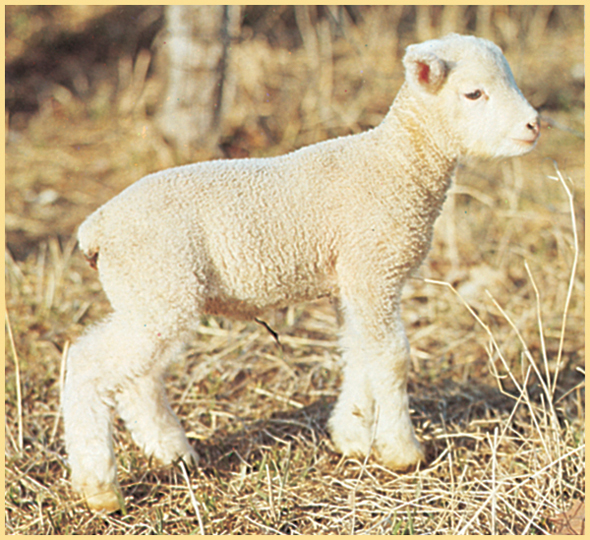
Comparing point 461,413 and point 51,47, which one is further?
point 51,47

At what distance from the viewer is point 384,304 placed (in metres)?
2.88

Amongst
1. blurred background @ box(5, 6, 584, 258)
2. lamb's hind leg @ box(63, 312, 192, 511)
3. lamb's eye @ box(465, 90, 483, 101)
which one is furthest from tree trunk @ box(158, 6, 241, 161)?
lamb's eye @ box(465, 90, 483, 101)

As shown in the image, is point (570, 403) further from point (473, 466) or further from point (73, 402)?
point (73, 402)

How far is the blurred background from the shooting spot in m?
5.65

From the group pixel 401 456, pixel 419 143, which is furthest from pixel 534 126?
pixel 401 456

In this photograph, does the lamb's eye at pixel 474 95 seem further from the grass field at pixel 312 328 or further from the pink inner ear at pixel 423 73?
the grass field at pixel 312 328

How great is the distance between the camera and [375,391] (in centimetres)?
300

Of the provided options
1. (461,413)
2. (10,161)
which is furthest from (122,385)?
(10,161)

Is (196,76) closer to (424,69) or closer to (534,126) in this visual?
(424,69)

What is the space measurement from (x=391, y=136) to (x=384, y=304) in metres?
0.68

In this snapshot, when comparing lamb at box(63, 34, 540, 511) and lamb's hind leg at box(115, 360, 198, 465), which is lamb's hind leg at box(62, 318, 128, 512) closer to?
lamb at box(63, 34, 540, 511)

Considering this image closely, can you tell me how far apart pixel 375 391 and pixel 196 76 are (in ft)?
11.2

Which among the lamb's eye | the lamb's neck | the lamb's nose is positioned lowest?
the lamb's neck

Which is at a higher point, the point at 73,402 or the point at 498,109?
the point at 498,109
